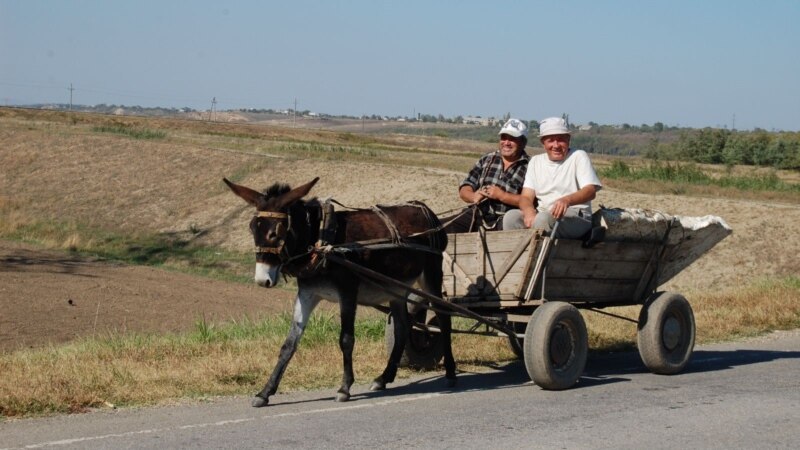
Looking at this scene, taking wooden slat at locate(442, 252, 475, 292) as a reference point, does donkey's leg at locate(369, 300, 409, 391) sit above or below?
below

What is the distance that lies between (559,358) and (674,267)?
8.04 feet

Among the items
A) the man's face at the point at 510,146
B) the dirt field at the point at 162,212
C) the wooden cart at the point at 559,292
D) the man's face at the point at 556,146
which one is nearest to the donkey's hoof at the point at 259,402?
the wooden cart at the point at 559,292

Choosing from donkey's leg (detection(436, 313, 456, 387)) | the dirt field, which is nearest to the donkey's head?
donkey's leg (detection(436, 313, 456, 387))

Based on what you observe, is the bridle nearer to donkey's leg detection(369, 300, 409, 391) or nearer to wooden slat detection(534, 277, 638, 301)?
donkey's leg detection(369, 300, 409, 391)

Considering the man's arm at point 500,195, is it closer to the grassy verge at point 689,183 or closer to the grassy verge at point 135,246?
the grassy verge at point 135,246

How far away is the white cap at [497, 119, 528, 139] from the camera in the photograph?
11.3 m

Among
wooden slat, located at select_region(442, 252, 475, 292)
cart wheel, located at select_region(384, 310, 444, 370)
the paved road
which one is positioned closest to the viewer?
the paved road

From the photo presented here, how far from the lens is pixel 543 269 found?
10336 mm

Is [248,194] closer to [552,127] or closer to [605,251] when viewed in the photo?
[552,127]

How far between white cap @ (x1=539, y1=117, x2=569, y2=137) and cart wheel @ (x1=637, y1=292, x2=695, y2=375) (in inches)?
76.5

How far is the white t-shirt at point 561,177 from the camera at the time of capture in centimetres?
1065

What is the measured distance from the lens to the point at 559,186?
35.0 ft

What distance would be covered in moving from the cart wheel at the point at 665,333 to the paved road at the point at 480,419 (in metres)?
0.18

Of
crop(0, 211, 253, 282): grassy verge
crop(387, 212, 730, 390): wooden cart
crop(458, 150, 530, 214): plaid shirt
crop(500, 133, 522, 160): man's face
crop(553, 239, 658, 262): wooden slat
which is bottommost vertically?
crop(0, 211, 253, 282): grassy verge
